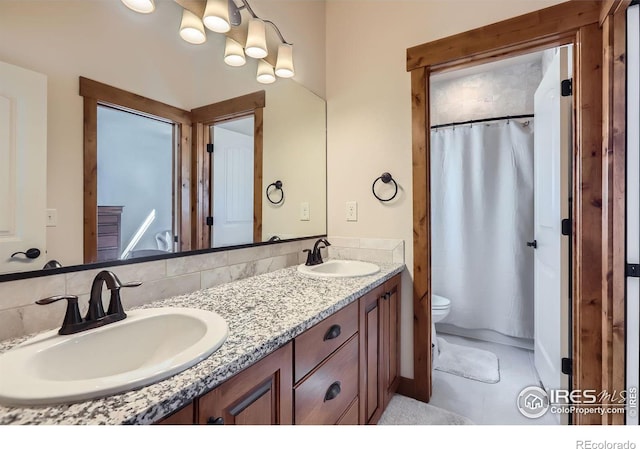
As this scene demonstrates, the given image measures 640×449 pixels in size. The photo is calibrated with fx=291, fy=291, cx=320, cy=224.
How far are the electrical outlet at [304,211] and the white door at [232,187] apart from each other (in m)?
0.43

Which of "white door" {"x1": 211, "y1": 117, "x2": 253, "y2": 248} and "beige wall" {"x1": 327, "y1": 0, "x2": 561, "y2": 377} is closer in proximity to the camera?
"white door" {"x1": 211, "y1": 117, "x2": 253, "y2": 248}

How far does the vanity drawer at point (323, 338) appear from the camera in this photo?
2.94 ft

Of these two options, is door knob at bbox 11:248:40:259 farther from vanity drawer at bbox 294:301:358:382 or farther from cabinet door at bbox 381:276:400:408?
cabinet door at bbox 381:276:400:408

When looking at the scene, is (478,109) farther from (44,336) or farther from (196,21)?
(44,336)

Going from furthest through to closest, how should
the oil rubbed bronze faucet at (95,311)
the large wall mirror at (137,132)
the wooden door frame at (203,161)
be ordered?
the wooden door frame at (203,161)
the large wall mirror at (137,132)
the oil rubbed bronze faucet at (95,311)

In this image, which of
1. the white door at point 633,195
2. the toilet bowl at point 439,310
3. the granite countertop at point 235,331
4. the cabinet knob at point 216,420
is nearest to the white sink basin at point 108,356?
the granite countertop at point 235,331

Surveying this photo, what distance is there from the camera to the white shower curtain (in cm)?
245

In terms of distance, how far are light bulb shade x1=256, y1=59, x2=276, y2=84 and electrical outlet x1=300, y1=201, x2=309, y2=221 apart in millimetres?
749

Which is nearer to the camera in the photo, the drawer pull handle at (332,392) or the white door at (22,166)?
the white door at (22,166)

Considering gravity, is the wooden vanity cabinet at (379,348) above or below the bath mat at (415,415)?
above

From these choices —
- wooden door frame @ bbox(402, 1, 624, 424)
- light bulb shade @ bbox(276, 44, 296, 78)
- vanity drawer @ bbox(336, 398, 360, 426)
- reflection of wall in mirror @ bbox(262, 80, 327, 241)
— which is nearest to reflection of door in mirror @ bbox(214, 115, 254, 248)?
reflection of wall in mirror @ bbox(262, 80, 327, 241)

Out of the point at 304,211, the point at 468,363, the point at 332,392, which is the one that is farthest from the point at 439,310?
the point at 332,392

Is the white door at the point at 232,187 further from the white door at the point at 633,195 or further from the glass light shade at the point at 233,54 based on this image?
the white door at the point at 633,195
